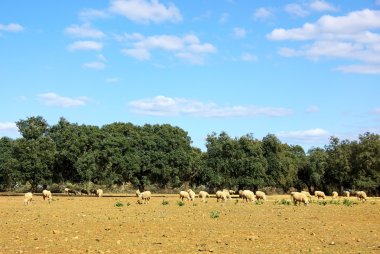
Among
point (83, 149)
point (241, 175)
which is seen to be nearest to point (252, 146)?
point (241, 175)

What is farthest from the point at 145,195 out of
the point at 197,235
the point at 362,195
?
the point at 197,235

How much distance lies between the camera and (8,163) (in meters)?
72.8

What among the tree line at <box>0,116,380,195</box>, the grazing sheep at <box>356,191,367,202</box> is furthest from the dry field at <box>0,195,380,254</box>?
the tree line at <box>0,116,380,195</box>

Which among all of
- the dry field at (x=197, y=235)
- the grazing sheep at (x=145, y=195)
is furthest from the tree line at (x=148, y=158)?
the dry field at (x=197, y=235)

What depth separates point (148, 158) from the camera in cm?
7356

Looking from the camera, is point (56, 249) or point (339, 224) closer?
point (56, 249)

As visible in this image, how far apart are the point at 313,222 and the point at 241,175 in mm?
55029

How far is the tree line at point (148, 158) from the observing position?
72375 millimetres

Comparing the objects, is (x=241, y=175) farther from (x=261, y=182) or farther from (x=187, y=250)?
(x=187, y=250)

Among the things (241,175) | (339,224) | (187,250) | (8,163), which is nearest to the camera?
(187,250)

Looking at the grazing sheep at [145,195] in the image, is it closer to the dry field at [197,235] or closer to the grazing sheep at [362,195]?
the dry field at [197,235]

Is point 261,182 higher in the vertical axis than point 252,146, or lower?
lower

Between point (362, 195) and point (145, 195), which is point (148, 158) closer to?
point (145, 195)

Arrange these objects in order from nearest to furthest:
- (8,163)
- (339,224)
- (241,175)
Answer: (339,224)
(8,163)
(241,175)
